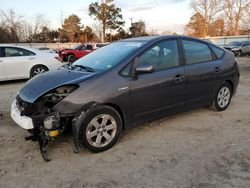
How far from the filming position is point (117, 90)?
145 inches

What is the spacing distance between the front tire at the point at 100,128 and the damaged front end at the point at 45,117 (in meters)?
0.25

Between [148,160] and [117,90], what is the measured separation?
3.41 feet

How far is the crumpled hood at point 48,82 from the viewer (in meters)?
3.53

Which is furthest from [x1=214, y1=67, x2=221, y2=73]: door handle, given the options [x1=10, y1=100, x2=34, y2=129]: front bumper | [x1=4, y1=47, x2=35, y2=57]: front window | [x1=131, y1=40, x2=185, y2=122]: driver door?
[x1=4, y1=47, x2=35, y2=57]: front window

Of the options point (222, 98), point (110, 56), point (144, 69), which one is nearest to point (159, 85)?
point (144, 69)

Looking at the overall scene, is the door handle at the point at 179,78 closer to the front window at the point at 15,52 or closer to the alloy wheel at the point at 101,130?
the alloy wheel at the point at 101,130

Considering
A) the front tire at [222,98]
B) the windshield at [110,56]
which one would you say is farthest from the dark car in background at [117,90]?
the front tire at [222,98]

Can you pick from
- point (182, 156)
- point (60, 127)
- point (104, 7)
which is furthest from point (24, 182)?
point (104, 7)

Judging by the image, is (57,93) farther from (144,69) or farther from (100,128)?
(144,69)

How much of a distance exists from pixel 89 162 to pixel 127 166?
50cm

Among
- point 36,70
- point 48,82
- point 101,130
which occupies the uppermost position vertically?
point 48,82

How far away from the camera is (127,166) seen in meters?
3.26

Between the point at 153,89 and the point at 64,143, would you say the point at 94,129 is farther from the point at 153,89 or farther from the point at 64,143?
the point at 153,89

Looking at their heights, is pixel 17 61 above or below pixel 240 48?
below
